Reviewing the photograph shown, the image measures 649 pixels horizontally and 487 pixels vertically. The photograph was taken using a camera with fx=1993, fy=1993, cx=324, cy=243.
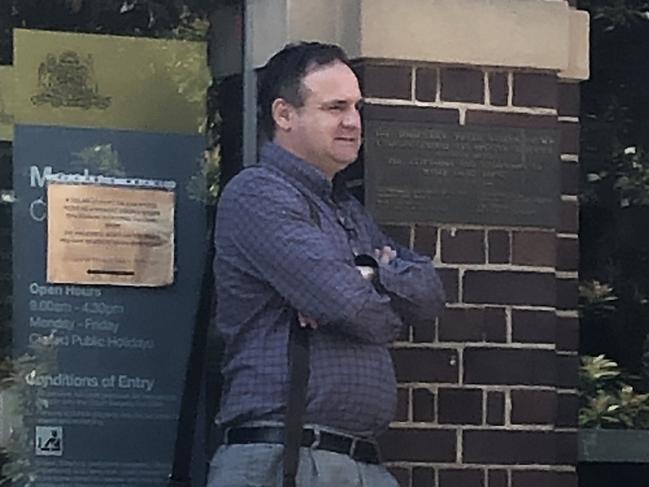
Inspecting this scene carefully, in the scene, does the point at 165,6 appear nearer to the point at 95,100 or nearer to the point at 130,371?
the point at 95,100

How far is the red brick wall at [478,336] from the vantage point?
231 inches

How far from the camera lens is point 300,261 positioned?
4812 millimetres

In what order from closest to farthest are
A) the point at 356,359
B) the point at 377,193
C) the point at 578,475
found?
the point at 356,359
the point at 377,193
the point at 578,475

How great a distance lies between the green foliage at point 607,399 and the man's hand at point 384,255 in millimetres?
1539

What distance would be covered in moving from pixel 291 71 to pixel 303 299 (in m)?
0.67

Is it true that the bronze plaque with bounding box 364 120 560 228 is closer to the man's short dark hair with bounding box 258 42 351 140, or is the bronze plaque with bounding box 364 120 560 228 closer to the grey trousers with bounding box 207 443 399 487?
the man's short dark hair with bounding box 258 42 351 140

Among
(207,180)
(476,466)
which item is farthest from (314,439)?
(207,180)

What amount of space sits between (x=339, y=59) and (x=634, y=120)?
6.52 ft

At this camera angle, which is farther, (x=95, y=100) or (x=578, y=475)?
(x=578, y=475)

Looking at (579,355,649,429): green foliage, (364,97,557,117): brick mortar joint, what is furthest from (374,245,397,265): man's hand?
(579,355,649,429): green foliage

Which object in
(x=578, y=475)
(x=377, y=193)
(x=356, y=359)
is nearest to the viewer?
(x=356, y=359)

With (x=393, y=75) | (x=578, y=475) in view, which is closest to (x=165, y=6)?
(x=393, y=75)

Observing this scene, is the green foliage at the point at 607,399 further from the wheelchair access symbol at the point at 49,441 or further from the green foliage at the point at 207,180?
the wheelchair access symbol at the point at 49,441

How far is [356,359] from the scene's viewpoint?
494 cm
